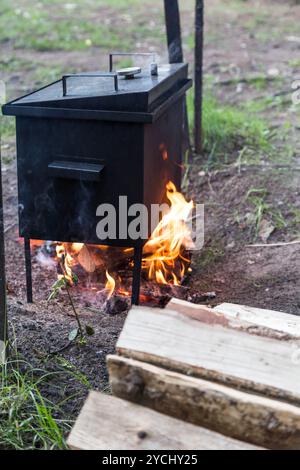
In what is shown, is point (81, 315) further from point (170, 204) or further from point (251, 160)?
point (251, 160)

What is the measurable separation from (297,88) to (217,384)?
5.11m

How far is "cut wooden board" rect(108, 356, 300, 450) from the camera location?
224cm

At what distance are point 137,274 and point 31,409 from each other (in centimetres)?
118

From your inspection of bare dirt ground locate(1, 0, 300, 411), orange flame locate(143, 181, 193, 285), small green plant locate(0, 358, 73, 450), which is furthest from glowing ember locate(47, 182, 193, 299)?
small green plant locate(0, 358, 73, 450)

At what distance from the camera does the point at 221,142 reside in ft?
19.0

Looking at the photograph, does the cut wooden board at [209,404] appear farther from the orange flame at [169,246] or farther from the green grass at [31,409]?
the orange flame at [169,246]

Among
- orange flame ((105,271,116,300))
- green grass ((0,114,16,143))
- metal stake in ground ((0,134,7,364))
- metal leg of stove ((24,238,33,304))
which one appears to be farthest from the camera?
green grass ((0,114,16,143))

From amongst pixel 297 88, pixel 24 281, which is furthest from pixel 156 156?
pixel 297 88

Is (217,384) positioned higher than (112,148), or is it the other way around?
(112,148)

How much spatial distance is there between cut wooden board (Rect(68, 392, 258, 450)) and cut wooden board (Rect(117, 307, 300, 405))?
0.18 meters

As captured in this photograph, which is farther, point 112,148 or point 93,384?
point 112,148

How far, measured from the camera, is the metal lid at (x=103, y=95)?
11.2 feet

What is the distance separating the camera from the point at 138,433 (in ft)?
7.38

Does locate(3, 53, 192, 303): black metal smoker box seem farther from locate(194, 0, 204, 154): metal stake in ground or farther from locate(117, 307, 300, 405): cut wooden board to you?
locate(194, 0, 204, 154): metal stake in ground
